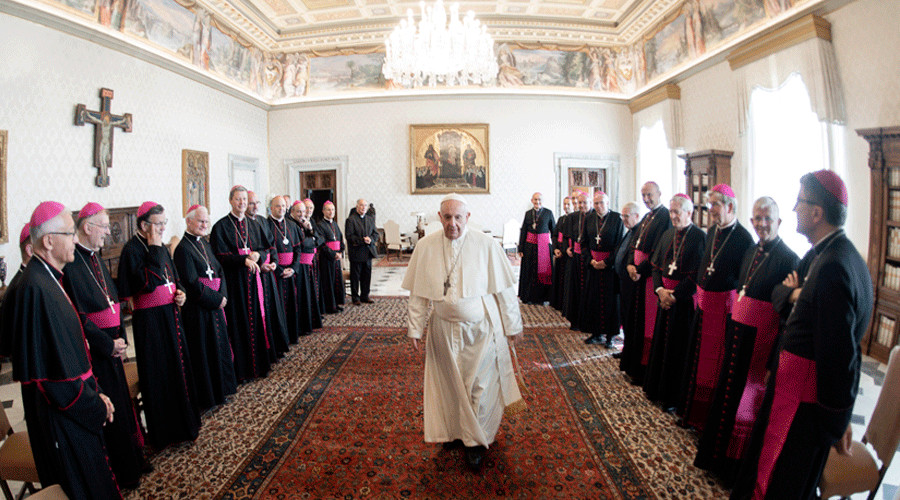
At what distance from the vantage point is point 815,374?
2.17m

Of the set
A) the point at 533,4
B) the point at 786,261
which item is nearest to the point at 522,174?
the point at 533,4

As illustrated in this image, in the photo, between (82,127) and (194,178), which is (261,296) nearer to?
(82,127)

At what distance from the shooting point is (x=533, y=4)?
1107 cm

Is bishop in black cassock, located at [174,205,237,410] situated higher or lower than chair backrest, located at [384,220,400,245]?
lower

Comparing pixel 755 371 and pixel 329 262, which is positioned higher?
pixel 329 262

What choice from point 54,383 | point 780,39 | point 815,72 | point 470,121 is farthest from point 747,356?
point 470,121

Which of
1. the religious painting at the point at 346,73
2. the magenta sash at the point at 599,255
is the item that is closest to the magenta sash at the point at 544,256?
the magenta sash at the point at 599,255

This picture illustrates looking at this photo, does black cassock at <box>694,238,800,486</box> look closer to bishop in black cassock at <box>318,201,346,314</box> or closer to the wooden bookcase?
the wooden bookcase

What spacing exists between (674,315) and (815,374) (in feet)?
5.95

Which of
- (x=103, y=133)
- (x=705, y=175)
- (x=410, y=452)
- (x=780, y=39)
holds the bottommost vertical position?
(x=410, y=452)

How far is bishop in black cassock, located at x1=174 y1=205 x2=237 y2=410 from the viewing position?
13.2 feet

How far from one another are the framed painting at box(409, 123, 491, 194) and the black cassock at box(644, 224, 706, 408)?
9699 mm

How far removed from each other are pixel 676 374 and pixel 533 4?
387 inches

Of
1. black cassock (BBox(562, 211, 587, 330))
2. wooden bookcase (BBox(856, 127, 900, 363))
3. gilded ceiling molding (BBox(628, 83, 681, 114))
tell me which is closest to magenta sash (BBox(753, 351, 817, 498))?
black cassock (BBox(562, 211, 587, 330))
